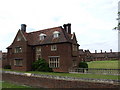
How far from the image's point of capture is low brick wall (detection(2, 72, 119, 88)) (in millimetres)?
15992

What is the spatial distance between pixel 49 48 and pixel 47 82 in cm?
1100

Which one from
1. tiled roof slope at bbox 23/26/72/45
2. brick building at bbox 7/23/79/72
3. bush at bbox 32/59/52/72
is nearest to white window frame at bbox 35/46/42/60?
brick building at bbox 7/23/79/72

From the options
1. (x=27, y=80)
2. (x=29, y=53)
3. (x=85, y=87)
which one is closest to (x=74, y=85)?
(x=85, y=87)

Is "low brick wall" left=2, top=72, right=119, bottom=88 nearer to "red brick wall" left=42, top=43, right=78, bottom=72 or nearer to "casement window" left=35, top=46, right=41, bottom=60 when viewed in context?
"red brick wall" left=42, top=43, right=78, bottom=72

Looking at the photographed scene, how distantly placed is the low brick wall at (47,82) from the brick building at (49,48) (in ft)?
20.5

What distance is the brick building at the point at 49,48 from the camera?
92.5ft

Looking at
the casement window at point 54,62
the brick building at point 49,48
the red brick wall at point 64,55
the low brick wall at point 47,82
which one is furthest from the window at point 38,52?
the low brick wall at point 47,82

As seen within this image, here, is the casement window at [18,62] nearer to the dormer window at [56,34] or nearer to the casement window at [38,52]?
the casement window at [38,52]

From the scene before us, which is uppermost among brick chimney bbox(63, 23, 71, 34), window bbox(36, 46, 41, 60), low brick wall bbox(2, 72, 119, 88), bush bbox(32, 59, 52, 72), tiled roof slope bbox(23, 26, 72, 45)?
brick chimney bbox(63, 23, 71, 34)

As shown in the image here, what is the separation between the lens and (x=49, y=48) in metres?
30.4

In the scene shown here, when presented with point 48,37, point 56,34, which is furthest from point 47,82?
point 48,37

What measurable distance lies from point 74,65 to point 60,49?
5292 millimetres

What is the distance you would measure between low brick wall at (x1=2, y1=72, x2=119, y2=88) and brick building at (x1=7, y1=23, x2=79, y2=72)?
626 centimetres

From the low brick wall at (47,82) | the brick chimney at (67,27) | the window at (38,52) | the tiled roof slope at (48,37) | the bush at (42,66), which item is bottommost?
the low brick wall at (47,82)
